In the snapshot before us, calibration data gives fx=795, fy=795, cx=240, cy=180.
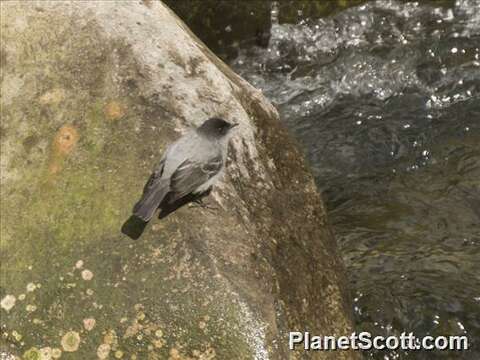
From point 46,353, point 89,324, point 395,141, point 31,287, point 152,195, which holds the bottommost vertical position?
point 46,353

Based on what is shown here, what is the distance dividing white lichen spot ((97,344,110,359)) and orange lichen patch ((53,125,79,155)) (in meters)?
1.32

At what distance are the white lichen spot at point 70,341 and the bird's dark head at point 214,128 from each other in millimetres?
1429

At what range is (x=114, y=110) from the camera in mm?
5199

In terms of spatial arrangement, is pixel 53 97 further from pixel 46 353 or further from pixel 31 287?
pixel 46 353

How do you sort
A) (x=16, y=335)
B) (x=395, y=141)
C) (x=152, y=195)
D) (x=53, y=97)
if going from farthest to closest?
(x=395, y=141)
(x=53, y=97)
(x=152, y=195)
(x=16, y=335)

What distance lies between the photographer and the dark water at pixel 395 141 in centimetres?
559

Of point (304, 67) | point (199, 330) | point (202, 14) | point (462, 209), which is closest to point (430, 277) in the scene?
point (462, 209)

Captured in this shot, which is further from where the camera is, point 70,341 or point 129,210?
point 129,210

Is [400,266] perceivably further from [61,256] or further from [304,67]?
[304,67]

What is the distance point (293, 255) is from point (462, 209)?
87.4 inches

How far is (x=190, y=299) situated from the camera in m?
4.47

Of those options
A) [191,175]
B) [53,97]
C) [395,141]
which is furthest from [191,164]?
[395,141]

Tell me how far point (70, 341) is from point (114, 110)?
5.07 ft

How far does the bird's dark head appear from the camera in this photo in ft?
16.2
